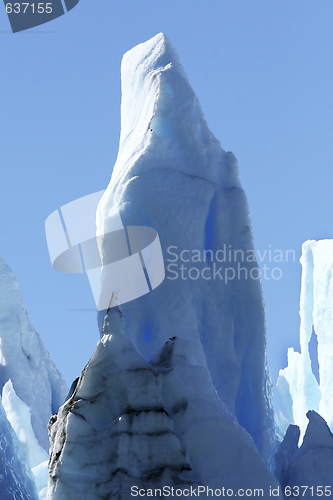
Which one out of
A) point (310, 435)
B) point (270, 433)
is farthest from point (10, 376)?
point (310, 435)

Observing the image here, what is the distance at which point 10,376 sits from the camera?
1316cm

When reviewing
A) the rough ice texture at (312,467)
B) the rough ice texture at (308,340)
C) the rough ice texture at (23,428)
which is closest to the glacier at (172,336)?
the rough ice texture at (312,467)

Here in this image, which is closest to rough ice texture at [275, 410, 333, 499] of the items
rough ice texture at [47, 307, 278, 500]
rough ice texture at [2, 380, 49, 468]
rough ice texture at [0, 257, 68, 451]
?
rough ice texture at [47, 307, 278, 500]

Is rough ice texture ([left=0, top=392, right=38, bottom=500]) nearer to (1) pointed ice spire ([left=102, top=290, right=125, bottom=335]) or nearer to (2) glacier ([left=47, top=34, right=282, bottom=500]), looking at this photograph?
(2) glacier ([left=47, top=34, right=282, bottom=500])

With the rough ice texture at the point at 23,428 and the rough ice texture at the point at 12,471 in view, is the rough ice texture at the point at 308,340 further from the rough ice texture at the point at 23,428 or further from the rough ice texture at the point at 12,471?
the rough ice texture at the point at 12,471

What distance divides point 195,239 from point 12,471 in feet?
12.4

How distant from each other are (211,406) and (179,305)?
Answer: 2.26 metres

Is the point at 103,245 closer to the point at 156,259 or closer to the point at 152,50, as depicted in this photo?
the point at 156,259

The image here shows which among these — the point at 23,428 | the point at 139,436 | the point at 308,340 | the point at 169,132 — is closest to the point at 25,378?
the point at 23,428

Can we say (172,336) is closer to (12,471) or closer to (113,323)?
(113,323)

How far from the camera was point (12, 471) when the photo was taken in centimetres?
633

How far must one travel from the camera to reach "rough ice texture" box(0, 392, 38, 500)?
577 cm

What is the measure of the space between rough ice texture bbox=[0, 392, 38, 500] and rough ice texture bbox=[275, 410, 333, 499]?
2.90 m

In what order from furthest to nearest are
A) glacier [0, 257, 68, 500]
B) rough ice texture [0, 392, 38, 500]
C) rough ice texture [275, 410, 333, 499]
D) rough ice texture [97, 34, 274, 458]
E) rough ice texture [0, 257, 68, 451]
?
rough ice texture [0, 257, 68, 451]
glacier [0, 257, 68, 500]
rough ice texture [97, 34, 274, 458]
rough ice texture [0, 392, 38, 500]
rough ice texture [275, 410, 333, 499]
